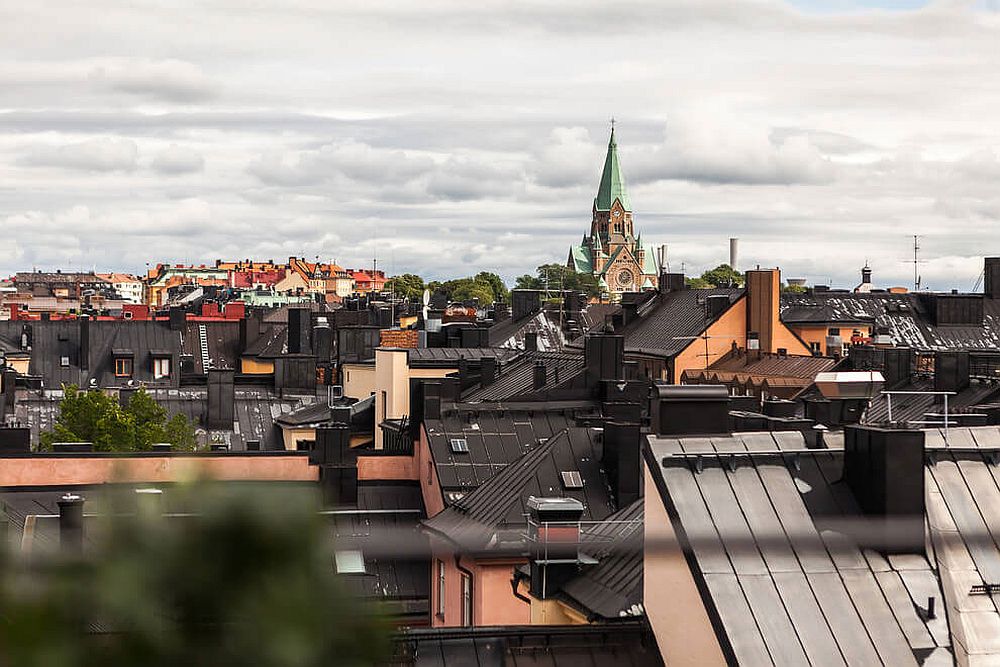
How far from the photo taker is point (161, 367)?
5438 cm

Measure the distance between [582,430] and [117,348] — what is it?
124 ft

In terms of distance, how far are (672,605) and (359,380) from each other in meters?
31.7

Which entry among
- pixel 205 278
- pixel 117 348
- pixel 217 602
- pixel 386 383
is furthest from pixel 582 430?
pixel 205 278

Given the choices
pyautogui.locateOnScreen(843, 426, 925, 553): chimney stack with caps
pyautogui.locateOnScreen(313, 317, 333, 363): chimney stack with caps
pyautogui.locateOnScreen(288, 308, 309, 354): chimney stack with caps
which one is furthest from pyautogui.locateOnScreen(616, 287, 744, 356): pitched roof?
pyautogui.locateOnScreen(843, 426, 925, 553): chimney stack with caps

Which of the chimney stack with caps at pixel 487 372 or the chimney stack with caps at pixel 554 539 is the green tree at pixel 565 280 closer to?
the chimney stack with caps at pixel 487 372

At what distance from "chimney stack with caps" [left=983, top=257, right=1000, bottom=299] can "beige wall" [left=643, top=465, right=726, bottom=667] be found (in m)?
46.7

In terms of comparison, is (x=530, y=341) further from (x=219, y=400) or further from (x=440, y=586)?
(x=440, y=586)

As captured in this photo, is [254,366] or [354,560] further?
[254,366]

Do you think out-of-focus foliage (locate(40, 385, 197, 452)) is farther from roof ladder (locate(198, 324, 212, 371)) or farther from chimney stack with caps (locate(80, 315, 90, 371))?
roof ladder (locate(198, 324, 212, 371))

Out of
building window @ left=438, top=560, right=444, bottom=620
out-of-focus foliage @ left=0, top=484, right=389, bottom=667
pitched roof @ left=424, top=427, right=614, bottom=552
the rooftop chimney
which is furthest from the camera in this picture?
pitched roof @ left=424, top=427, right=614, bottom=552

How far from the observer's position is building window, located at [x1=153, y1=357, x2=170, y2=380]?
54.1 m

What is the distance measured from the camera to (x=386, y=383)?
109 feet

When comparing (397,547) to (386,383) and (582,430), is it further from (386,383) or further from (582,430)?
(386,383)

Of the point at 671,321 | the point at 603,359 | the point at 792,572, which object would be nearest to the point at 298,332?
the point at 671,321
